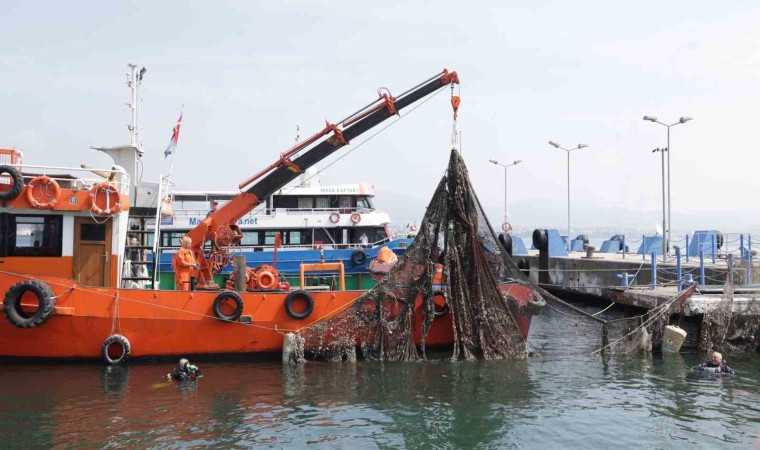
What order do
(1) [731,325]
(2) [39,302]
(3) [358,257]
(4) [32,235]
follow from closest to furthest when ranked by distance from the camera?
(2) [39,302] → (4) [32,235] → (1) [731,325] → (3) [358,257]

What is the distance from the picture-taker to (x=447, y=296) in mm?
14109

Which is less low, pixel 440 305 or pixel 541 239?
pixel 541 239

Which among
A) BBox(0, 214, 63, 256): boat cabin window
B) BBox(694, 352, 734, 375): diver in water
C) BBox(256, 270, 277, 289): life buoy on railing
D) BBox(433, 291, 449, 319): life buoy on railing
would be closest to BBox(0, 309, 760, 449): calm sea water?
BBox(694, 352, 734, 375): diver in water

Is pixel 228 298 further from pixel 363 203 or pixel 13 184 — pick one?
pixel 363 203

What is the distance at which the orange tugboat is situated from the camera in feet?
45.5

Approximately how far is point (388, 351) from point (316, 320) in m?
1.84

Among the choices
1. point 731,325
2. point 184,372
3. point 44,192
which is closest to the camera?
point 184,372

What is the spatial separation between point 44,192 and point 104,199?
1.22 meters

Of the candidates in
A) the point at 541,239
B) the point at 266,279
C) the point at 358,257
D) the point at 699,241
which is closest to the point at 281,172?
the point at 266,279

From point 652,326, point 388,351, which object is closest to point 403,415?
point 388,351

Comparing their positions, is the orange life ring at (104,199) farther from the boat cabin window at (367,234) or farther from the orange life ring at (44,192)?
the boat cabin window at (367,234)

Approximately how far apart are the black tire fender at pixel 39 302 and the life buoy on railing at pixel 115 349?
1.33m

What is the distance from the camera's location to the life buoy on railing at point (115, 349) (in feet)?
45.6

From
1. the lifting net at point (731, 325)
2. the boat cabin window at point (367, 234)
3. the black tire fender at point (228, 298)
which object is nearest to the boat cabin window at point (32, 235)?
the black tire fender at point (228, 298)
